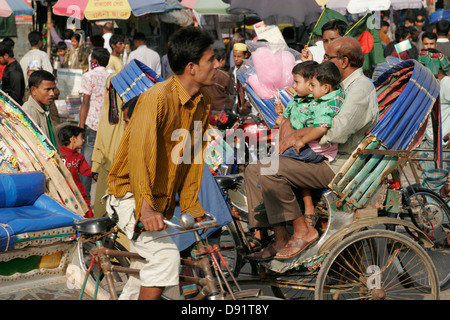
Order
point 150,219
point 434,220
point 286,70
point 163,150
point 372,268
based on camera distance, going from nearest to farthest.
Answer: point 150,219 < point 163,150 < point 372,268 < point 434,220 < point 286,70

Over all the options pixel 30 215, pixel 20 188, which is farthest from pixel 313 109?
pixel 20 188

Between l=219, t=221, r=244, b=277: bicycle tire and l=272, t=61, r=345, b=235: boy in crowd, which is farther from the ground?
l=272, t=61, r=345, b=235: boy in crowd

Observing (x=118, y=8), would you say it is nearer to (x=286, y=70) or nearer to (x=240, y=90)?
(x=240, y=90)

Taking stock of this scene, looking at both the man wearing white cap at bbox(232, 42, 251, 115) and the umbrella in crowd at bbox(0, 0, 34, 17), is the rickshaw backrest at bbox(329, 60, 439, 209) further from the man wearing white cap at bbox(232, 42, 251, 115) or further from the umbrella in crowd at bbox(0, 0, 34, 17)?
the umbrella in crowd at bbox(0, 0, 34, 17)

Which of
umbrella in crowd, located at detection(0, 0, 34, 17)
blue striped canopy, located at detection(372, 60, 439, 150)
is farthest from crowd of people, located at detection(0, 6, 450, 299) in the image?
umbrella in crowd, located at detection(0, 0, 34, 17)

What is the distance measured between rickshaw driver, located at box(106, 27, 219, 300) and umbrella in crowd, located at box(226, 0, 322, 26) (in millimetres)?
6918

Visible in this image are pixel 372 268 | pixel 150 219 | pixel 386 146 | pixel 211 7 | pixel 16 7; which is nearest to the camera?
pixel 150 219

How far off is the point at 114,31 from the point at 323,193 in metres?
11.2

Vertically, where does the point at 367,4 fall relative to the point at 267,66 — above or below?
above

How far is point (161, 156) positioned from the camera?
3473 mm

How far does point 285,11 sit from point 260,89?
438 cm

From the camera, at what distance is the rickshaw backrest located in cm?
430

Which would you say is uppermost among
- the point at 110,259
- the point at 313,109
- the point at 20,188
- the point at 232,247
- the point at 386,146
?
the point at 313,109

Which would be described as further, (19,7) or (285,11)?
(19,7)
